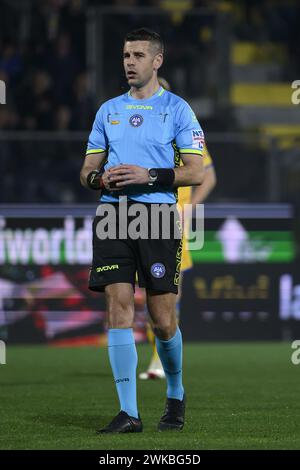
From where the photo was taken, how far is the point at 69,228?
1559 cm

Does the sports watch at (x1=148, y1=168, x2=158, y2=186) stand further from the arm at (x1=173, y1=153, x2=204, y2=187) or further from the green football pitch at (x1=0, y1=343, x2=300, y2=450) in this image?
the green football pitch at (x1=0, y1=343, x2=300, y2=450)

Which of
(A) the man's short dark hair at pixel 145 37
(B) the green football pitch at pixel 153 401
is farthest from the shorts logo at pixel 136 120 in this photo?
(B) the green football pitch at pixel 153 401

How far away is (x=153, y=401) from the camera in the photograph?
932 centimetres

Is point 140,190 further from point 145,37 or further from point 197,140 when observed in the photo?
point 145,37

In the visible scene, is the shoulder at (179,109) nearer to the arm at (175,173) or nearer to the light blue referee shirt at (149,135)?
the light blue referee shirt at (149,135)

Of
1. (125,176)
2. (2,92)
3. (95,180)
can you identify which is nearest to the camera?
(125,176)

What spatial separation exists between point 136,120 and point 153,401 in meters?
2.80

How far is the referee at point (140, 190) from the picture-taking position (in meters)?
7.20

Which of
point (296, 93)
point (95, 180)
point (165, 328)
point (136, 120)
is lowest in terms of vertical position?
point (165, 328)

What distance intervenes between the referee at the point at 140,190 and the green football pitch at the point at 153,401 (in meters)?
0.41

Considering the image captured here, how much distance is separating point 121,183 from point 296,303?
29.7 feet

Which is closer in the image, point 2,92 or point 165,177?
point 165,177

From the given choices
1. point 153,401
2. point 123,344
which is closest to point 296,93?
point 153,401
